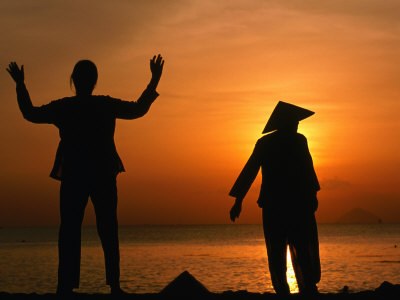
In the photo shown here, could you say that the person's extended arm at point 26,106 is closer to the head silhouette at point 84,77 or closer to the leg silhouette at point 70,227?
the head silhouette at point 84,77

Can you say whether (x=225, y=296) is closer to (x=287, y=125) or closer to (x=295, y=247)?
(x=295, y=247)

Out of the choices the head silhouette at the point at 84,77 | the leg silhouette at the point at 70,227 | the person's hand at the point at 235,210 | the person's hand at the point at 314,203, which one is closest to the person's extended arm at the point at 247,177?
the person's hand at the point at 235,210

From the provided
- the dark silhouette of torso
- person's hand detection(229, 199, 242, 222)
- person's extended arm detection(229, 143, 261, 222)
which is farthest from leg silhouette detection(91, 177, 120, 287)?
the dark silhouette of torso

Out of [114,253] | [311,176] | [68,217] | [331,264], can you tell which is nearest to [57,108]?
[68,217]

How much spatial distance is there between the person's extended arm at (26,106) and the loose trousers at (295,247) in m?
2.99

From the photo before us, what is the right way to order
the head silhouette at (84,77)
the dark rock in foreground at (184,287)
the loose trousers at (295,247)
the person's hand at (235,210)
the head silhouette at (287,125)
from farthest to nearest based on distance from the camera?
the dark rock in foreground at (184,287) → the head silhouette at (287,125) → the person's hand at (235,210) → the loose trousers at (295,247) → the head silhouette at (84,77)

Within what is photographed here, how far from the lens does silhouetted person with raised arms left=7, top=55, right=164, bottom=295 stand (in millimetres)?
6660

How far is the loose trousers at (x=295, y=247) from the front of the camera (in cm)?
772

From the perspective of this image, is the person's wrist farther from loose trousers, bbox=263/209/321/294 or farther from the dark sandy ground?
loose trousers, bbox=263/209/321/294

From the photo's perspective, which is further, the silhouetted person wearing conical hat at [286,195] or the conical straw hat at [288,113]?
the conical straw hat at [288,113]

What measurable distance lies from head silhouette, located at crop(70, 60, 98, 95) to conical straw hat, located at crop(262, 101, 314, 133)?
7.92ft

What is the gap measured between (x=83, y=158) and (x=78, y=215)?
61 cm

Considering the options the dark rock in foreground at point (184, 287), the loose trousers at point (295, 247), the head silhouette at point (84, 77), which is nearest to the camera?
the head silhouette at point (84, 77)

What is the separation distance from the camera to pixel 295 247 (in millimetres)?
7785
